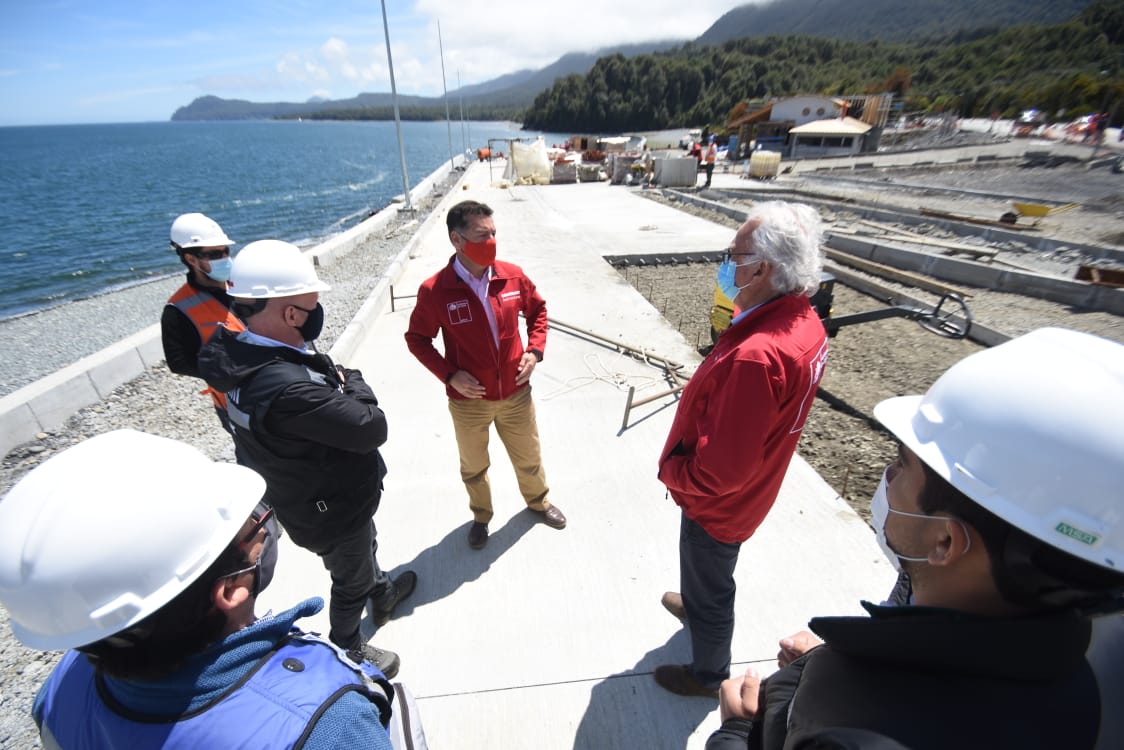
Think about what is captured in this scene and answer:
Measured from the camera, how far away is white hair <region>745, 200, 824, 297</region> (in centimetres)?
184

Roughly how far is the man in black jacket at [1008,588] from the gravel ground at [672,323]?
303 cm

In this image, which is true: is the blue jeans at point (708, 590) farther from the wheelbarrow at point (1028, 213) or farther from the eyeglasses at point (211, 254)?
the wheelbarrow at point (1028, 213)

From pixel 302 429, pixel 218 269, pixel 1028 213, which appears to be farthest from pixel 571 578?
pixel 1028 213

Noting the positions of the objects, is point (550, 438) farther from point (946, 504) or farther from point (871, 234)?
point (871, 234)

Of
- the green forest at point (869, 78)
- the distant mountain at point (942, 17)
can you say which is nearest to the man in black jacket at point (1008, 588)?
the green forest at point (869, 78)

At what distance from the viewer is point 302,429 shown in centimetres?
185

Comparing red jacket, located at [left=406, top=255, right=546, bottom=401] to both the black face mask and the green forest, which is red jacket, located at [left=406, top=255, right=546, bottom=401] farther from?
the green forest

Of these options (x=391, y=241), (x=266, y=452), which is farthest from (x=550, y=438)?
(x=391, y=241)

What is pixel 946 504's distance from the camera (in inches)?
38.9

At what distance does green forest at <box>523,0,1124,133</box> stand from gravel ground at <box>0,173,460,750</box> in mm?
50587

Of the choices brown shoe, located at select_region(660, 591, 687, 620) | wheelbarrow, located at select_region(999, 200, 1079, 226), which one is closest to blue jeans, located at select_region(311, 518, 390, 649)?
brown shoe, located at select_region(660, 591, 687, 620)

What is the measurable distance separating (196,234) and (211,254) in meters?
0.16

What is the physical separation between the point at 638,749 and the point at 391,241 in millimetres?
13323

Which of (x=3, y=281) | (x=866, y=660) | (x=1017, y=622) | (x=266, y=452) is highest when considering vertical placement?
(x=1017, y=622)
